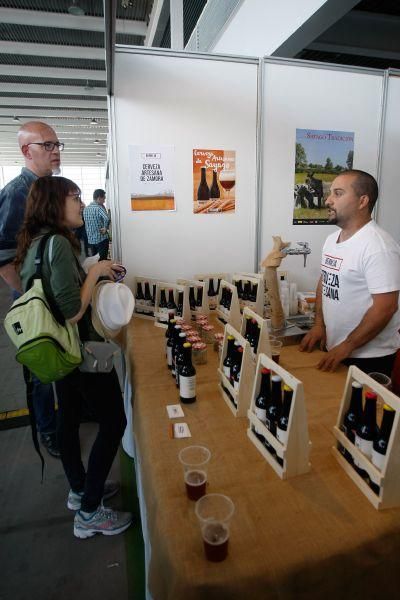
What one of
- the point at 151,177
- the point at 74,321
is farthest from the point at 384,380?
the point at 151,177

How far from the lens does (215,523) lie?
0.85m

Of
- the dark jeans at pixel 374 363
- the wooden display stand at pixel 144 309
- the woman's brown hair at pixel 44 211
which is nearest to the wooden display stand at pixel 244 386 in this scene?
the dark jeans at pixel 374 363

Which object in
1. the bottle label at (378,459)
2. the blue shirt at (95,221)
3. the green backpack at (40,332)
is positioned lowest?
the bottle label at (378,459)

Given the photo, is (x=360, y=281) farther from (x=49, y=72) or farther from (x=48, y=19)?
(x=49, y=72)

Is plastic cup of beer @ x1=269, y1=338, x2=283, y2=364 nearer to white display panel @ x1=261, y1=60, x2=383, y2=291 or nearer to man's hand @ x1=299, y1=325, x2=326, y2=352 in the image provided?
man's hand @ x1=299, y1=325, x2=326, y2=352

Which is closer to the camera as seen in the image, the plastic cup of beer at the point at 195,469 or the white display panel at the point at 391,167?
the plastic cup of beer at the point at 195,469

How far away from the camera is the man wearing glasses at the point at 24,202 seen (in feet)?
6.61

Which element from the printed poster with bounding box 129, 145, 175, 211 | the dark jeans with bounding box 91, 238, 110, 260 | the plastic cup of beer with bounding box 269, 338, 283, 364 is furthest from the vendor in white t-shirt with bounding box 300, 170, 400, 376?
the dark jeans with bounding box 91, 238, 110, 260

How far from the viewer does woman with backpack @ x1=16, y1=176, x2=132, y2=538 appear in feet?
4.75

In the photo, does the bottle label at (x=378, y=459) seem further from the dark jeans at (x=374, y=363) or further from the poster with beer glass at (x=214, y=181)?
the poster with beer glass at (x=214, y=181)

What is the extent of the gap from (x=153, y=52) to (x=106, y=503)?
2934 millimetres

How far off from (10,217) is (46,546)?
1696 mm

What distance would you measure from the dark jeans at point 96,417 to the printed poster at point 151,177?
4.88 ft

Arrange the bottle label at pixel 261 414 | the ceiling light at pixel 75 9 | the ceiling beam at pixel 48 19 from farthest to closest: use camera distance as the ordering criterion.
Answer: the ceiling beam at pixel 48 19 → the ceiling light at pixel 75 9 → the bottle label at pixel 261 414
